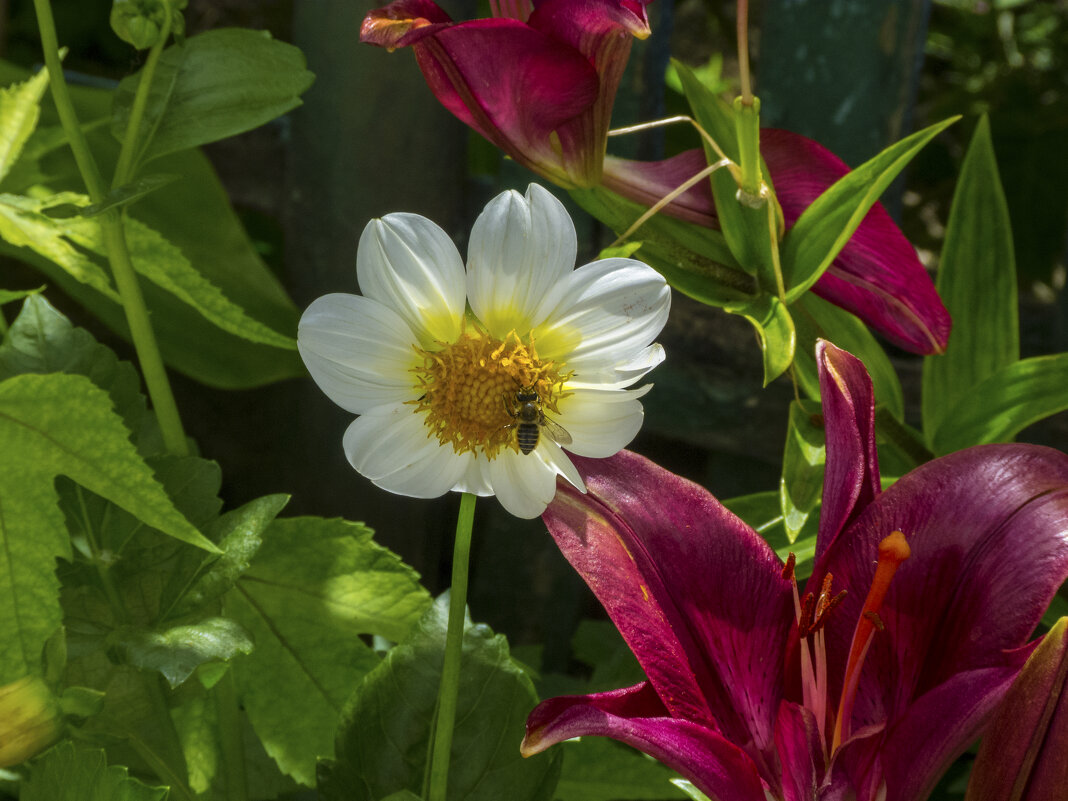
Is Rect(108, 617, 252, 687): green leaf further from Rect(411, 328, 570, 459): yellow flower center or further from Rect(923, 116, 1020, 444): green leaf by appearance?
Rect(923, 116, 1020, 444): green leaf

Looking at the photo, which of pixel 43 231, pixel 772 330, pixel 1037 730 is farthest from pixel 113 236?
pixel 1037 730

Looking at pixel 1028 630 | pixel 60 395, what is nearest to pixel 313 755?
pixel 60 395

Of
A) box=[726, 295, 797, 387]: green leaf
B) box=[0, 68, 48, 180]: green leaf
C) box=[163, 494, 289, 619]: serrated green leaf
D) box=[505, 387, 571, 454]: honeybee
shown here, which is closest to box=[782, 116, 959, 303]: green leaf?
box=[726, 295, 797, 387]: green leaf

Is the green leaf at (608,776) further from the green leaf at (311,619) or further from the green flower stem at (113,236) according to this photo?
the green flower stem at (113,236)

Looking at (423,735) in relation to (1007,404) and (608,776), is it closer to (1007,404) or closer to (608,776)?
(608,776)

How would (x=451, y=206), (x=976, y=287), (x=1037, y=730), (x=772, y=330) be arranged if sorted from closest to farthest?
(x=1037, y=730)
(x=772, y=330)
(x=976, y=287)
(x=451, y=206)

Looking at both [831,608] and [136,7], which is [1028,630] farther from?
[136,7]

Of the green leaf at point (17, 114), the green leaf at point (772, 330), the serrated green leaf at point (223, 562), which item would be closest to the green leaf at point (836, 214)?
the green leaf at point (772, 330)

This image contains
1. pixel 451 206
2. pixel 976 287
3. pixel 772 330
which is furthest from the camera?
pixel 451 206
